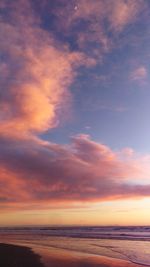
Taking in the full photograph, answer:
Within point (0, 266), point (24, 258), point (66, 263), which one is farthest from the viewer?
point (24, 258)

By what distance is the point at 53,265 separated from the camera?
22734 mm

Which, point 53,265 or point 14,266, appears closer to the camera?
point 14,266

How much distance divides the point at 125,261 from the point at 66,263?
4.45 metres

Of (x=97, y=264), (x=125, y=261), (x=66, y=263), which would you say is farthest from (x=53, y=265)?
(x=125, y=261)

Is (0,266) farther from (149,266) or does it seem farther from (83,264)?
(149,266)

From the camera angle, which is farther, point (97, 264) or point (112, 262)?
point (112, 262)

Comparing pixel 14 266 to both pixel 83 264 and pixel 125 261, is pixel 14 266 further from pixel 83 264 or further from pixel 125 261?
pixel 125 261

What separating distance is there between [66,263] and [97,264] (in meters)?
2.27

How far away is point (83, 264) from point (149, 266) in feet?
14.8

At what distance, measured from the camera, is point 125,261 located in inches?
955

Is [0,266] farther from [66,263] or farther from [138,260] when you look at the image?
[138,260]

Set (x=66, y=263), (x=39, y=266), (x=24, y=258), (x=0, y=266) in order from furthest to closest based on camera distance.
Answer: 1. (x=24, y=258)
2. (x=66, y=263)
3. (x=39, y=266)
4. (x=0, y=266)

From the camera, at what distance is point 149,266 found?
21172 millimetres

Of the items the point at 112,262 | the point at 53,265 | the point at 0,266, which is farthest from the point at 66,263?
the point at 0,266
